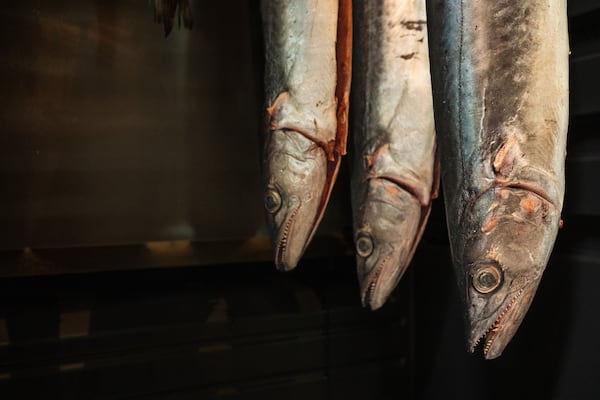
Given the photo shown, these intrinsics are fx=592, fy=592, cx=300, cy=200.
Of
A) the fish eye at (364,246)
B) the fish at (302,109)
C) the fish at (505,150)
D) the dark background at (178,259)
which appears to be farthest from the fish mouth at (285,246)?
the dark background at (178,259)

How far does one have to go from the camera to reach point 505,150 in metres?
0.72

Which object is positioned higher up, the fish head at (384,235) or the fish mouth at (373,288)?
the fish head at (384,235)

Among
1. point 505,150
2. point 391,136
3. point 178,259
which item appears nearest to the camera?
point 505,150

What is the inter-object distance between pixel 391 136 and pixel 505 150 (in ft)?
0.74

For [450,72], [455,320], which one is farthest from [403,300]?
[450,72]

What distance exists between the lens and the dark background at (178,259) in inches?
49.4

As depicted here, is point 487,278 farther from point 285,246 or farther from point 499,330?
point 285,246

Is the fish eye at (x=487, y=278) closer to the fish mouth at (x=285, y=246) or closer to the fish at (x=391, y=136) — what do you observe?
the fish at (x=391, y=136)

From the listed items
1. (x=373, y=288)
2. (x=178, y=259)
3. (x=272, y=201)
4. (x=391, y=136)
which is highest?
(x=391, y=136)

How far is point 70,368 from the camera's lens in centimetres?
125

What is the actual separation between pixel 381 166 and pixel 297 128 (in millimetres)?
145

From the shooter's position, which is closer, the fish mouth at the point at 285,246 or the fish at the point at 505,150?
the fish at the point at 505,150

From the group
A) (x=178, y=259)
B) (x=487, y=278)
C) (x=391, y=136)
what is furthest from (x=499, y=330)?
(x=178, y=259)

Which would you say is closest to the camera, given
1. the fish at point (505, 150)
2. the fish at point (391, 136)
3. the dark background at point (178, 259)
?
the fish at point (505, 150)
